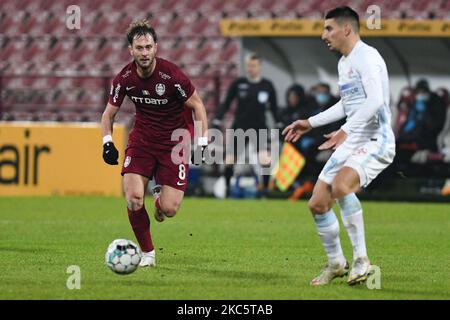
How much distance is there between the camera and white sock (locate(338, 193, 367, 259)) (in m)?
8.48

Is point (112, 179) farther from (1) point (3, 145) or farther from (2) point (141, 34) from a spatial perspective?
(2) point (141, 34)

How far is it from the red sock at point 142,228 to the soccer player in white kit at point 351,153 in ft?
6.23

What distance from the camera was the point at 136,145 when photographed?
10.1 meters

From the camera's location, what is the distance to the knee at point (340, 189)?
8297 millimetres

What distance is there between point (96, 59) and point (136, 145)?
53.0 ft

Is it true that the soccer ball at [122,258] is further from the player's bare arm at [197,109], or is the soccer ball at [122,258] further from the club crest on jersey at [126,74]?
the club crest on jersey at [126,74]

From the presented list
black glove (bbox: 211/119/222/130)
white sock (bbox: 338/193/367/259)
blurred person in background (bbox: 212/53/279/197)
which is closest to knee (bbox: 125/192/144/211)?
white sock (bbox: 338/193/367/259)

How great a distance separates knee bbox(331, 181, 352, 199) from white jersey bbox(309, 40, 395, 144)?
0.45 m

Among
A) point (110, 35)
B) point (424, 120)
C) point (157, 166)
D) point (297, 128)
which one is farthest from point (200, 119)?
point (110, 35)

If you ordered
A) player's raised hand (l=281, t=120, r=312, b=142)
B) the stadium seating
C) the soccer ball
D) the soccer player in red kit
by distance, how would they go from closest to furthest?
the soccer ball → player's raised hand (l=281, t=120, r=312, b=142) → the soccer player in red kit → the stadium seating

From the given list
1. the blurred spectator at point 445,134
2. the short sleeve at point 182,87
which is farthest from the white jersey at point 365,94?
the blurred spectator at point 445,134

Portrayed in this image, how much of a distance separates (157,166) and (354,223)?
2378mm

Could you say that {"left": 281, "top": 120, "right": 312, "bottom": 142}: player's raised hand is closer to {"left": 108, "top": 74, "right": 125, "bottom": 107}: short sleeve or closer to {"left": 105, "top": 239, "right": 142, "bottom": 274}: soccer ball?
{"left": 105, "top": 239, "right": 142, "bottom": 274}: soccer ball

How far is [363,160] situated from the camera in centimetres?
844
